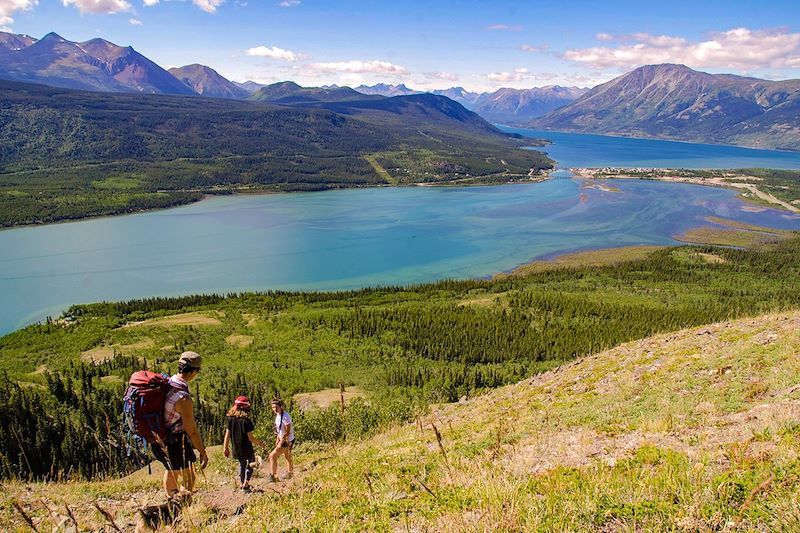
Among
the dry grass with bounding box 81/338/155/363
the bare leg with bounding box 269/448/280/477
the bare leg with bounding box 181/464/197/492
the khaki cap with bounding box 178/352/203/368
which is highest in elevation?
the khaki cap with bounding box 178/352/203/368

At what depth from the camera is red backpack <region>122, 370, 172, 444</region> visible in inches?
269

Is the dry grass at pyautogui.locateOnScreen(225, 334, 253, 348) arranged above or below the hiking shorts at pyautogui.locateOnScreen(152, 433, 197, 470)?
below

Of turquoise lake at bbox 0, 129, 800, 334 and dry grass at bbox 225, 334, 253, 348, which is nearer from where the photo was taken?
dry grass at bbox 225, 334, 253, 348

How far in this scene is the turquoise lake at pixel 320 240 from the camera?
7412cm

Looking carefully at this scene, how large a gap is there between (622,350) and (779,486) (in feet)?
47.3

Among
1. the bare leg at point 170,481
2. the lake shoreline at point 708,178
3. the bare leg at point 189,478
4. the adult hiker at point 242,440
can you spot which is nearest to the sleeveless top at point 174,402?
the bare leg at point 170,481

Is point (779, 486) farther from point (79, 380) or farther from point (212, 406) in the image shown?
point (79, 380)

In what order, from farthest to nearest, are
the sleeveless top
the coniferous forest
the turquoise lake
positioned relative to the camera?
the turquoise lake < the coniferous forest < the sleeveless top

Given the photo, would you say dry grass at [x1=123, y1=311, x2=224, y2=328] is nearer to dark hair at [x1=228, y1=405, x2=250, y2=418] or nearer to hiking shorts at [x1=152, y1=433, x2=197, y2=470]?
dark hair at [x1=228, y1=405, x2=250, y2=418]

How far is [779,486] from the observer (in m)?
5.79

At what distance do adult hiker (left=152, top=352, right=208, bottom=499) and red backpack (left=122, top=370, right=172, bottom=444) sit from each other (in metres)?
0.10

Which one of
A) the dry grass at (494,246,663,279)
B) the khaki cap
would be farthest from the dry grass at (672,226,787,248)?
the khaki cap

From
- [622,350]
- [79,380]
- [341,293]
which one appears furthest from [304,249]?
[622,350]

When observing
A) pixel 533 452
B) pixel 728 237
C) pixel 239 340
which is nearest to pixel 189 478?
pixel 533 452
